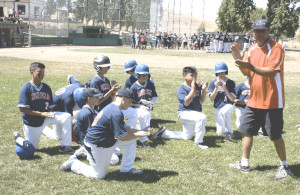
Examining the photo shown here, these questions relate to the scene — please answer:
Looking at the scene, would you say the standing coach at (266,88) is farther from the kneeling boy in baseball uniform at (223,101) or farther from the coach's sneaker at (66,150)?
A: the coach's sneaker at (66,150)

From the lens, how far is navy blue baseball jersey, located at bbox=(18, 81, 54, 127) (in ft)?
19.4

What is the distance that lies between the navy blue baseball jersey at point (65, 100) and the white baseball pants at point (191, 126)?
215 cm

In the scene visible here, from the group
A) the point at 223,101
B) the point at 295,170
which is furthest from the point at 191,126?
the point at 295,170

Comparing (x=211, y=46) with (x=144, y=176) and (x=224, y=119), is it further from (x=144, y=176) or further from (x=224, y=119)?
(x=144, y=176)

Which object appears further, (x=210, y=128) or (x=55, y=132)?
(x=210, y=128)

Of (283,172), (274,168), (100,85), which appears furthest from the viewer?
(100,85)

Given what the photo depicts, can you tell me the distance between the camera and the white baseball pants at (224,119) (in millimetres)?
7280

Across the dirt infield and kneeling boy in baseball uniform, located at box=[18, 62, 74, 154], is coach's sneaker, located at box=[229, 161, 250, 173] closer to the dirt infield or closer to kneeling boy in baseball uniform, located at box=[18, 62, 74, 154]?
kneeling boy in baseball uniform, located at box=[18, 62, 74, 154]

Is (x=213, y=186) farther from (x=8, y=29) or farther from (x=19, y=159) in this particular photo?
(x=8, y=29)

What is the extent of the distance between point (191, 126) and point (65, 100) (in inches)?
108

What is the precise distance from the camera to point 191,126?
702 centimetres

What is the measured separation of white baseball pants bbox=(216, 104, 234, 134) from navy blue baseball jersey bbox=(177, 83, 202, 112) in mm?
642

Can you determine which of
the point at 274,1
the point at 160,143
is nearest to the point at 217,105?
the point at 160,143

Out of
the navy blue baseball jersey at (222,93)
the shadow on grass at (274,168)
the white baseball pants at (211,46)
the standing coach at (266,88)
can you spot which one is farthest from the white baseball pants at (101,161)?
the white baseball pants at (211,46)
